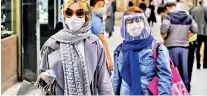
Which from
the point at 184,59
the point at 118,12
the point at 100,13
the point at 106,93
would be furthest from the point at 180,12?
the point at 118,12

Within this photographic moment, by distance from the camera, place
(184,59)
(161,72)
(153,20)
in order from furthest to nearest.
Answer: (153,20) < (184,59) < (161,72)

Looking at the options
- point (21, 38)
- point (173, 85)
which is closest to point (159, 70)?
point (173, 85)

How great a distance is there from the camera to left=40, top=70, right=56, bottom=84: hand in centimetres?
372

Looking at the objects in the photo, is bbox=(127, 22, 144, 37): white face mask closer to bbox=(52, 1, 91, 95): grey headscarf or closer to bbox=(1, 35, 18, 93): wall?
bbox=(52, 1, 91, 95): grey headscarf

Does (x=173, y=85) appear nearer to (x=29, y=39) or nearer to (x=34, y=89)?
(x=34, y=89)

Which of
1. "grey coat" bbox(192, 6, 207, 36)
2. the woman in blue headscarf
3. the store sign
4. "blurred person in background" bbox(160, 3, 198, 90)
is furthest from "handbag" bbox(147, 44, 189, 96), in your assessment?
the store sign

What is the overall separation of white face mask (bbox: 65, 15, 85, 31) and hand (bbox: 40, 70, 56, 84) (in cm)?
39

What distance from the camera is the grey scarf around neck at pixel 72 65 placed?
3830 mm

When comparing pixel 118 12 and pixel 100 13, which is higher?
pixel 100 13

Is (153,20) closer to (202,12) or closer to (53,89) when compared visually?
(202,12)

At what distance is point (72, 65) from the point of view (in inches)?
151

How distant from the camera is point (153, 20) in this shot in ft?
88.8

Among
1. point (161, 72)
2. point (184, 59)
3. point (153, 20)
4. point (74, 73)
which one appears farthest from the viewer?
point (153, 20)

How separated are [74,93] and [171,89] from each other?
90 centimetres
